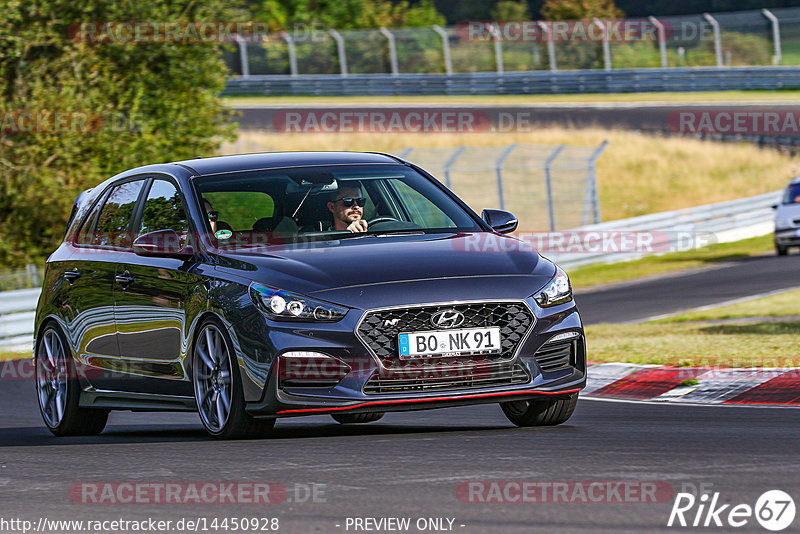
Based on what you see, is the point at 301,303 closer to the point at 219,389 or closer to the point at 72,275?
the point at 219,389

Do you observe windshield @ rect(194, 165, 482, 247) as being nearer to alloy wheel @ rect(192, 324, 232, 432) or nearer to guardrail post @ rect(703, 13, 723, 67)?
alloy wheel @ rect(192, 324, 232, 432)

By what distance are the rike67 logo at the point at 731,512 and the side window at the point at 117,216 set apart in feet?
15.8

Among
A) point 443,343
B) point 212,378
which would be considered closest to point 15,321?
point 212,378

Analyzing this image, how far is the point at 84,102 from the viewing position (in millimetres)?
25375

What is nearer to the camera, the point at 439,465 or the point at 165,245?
the point at 439,465

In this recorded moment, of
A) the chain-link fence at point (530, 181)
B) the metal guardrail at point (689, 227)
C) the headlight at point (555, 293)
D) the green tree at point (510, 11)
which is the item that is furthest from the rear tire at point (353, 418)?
the green tree at point (510, 11)

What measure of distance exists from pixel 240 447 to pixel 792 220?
21438mm

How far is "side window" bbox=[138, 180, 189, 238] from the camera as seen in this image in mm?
8797

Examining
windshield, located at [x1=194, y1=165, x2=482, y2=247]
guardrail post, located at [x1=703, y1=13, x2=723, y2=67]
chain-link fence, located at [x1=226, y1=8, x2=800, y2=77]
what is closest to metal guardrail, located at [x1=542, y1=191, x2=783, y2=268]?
chain-link fence, located at [x1=226, y1=8, x2=800, y2=77]

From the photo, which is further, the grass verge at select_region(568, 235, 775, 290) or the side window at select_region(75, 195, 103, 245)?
the grass verge at select_region(568, 235, 775, 290)

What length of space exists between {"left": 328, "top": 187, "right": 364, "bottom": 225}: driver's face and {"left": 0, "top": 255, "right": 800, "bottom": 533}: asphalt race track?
4.12 feet

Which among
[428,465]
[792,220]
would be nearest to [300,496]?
[428,465]

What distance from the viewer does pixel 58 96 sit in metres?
25.3

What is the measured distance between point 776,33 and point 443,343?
42.0m
